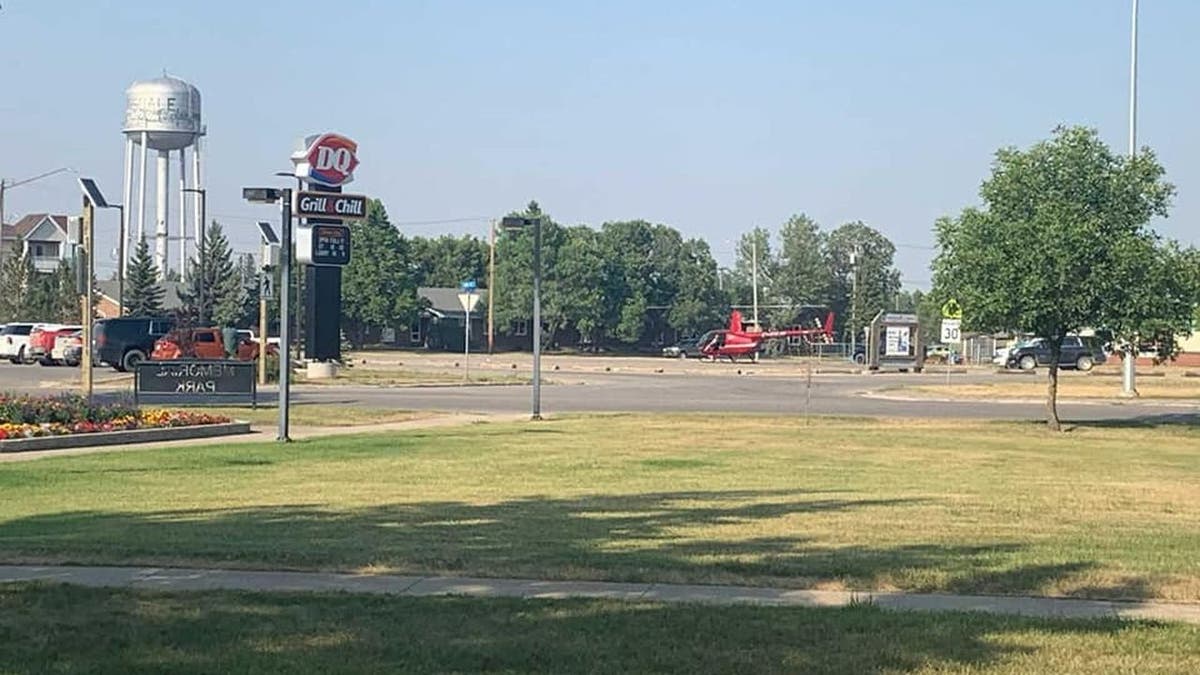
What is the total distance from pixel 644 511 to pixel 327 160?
46289mm

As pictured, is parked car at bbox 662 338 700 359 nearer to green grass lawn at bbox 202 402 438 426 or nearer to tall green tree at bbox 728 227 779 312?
tall green tree at bbox 728 227 779 312

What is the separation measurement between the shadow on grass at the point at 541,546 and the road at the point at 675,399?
20.3 meters

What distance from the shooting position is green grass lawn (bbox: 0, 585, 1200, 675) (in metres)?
7.18

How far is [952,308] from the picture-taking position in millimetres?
32969

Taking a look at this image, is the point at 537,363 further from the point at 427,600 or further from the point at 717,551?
the point at 427,600

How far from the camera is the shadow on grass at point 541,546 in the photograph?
10227mm

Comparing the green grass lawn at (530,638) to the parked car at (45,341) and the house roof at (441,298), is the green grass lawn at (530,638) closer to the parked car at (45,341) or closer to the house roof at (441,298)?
the parked car at (45,341)

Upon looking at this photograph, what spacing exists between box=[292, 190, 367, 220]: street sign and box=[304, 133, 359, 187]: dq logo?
1379 mm

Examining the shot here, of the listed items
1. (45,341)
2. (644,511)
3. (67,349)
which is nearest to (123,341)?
(67,349)

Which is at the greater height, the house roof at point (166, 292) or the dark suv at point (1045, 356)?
the house roof at point (166, 292)

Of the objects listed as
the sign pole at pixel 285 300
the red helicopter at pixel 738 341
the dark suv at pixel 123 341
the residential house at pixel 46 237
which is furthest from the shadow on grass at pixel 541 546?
the residential house at pixel 46 237

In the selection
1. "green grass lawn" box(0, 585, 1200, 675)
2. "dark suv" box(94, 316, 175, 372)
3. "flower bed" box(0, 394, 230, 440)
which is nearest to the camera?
"green grass lawn" box(0, 585, 1200, 675)

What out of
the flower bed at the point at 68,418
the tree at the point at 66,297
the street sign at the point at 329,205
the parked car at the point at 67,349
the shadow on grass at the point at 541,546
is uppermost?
the street sign at the point at 329,205

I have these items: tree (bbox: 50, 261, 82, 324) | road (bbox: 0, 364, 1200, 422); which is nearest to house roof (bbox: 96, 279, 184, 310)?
tree (bbox: 50, 261, 82, 324)
